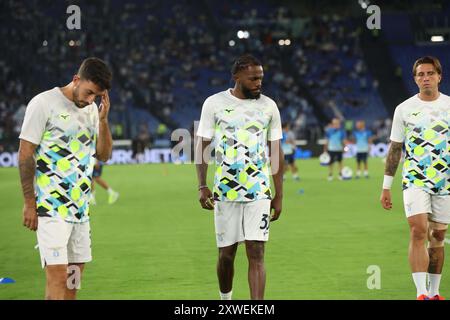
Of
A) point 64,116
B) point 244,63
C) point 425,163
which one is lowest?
point 425,163

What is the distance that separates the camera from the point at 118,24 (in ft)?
180

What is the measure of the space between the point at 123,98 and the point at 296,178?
71.7 ft

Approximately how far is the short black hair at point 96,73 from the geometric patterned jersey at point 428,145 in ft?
11.3

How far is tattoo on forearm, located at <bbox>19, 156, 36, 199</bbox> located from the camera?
727cm

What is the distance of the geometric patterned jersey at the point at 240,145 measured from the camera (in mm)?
8375

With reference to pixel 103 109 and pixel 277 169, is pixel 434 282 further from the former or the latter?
A: pixel 103 109

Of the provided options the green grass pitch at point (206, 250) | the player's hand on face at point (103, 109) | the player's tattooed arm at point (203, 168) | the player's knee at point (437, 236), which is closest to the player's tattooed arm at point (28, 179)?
the player's hand on face at point (103, 109)

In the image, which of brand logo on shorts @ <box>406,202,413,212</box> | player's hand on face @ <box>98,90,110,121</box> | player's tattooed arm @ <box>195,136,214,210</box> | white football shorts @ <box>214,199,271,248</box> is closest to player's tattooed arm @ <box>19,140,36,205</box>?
player's hand on face @ <box>98,90,110,121</box>

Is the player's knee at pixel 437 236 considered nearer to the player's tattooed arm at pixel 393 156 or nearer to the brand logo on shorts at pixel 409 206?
the brand logo on shorts at pixel 409 206

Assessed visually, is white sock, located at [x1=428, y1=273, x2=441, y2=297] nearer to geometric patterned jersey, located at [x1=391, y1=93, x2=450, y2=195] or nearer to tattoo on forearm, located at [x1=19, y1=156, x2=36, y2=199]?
geometric patterned jersey, located at [x1=391, y1=93, x2=450, y2=195]

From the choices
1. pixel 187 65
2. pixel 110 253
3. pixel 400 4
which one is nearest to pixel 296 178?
pixel 110 253

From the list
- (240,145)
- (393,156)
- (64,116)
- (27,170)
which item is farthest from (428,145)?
(27,170)

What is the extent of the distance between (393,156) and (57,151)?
3865mm

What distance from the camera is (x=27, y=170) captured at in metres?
7.29
